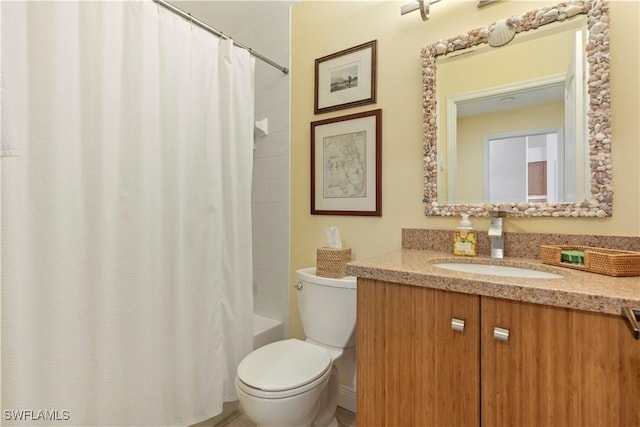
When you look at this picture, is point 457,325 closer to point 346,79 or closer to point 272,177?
point 346,79

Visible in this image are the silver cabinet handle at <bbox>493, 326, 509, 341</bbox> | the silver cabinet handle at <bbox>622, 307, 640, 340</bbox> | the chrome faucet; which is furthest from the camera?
the chrome faucet

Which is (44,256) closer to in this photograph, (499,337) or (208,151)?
(208,151)

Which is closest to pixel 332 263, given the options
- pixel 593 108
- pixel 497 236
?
pixel 497 236

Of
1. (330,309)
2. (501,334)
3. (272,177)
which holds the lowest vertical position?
(330,309)

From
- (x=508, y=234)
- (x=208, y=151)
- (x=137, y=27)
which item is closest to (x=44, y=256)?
(x=208, y=151)

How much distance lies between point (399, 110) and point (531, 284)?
3.33ft

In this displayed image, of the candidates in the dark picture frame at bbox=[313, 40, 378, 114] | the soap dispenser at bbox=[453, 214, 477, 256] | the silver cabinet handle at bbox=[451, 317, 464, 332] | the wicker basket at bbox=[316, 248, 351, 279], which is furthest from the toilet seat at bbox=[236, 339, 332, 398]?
the dark picture frame at bbox=[313, 40, 378, 114]

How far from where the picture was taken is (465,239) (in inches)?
47.9

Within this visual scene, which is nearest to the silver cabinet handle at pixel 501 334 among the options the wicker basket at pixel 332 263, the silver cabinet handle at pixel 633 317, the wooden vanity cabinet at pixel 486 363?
the wooden vanity cabinet at pixel 486 363

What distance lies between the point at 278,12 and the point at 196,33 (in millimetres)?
846

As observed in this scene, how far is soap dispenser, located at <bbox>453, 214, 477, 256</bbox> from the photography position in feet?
3.96

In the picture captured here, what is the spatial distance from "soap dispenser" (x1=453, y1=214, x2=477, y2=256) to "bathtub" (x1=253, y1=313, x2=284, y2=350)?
1.18 meters

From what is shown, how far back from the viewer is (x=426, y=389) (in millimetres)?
858

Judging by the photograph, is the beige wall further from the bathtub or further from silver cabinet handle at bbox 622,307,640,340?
silver cabinet handle at bbox 622,307,640,340
